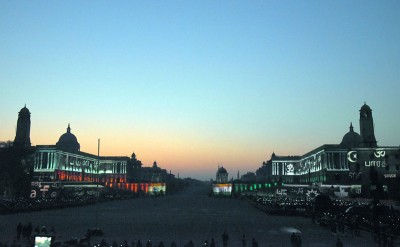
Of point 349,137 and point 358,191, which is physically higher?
point 349,137

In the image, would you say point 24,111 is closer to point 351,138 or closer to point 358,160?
point 358,160

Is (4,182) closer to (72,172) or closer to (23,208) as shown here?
(72,172)

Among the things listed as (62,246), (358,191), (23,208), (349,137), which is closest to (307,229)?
(62,246)

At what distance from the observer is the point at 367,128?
A: 15825 cm

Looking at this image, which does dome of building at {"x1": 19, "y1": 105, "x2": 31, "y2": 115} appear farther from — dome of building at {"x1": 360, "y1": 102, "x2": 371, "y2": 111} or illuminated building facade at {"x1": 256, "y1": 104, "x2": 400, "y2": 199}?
dome of building at {"x1": 360, "y1": 102, "x2": 371, "y2": 111}

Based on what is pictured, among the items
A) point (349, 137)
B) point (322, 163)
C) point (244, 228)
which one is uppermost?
point (349, 137)

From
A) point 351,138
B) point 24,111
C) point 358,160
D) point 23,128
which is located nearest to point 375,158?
point 358,160

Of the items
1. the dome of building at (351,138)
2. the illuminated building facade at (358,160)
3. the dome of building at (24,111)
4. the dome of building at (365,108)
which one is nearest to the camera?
the illuminated building facade at (358,160)

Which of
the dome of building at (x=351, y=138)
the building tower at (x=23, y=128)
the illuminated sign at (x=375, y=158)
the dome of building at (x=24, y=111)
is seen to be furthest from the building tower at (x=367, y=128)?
the dome of building at (x=24, y=111)

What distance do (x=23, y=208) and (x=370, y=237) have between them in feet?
192

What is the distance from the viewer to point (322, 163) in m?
162

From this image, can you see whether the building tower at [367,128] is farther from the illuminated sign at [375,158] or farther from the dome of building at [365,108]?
the illuminated sign at [375,158]

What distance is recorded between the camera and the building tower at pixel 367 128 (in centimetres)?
15588

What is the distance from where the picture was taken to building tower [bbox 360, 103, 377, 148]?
511 ft
